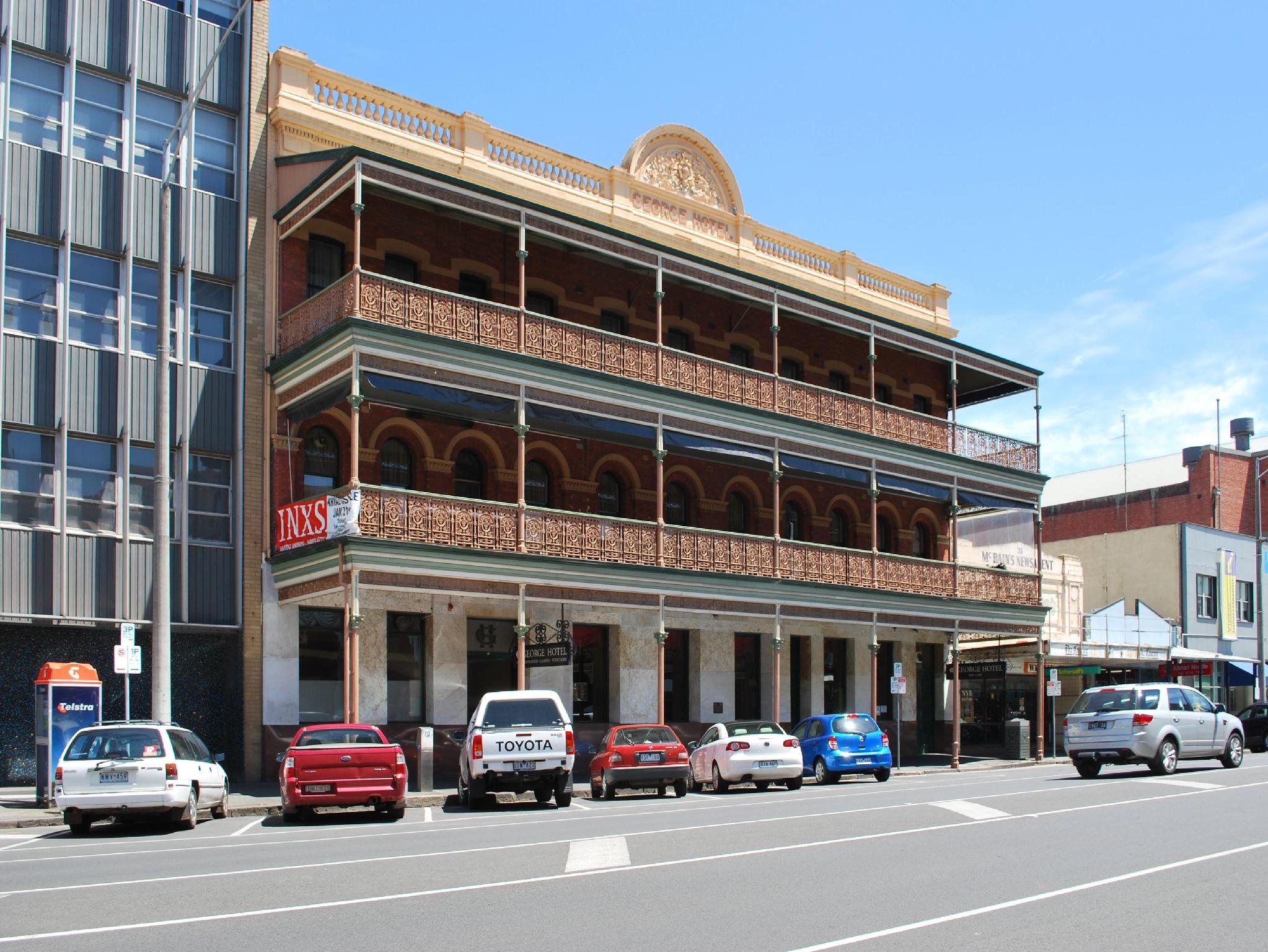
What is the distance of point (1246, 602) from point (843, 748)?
33519mm

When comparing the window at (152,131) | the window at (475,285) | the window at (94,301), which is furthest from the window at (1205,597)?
the window at (94,301)

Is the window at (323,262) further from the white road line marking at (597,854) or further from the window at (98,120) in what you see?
the white road line marking at (597,854)

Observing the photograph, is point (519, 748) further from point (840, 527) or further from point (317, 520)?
point (840, 527)

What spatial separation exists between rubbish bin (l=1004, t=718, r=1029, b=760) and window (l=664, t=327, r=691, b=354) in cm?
1252

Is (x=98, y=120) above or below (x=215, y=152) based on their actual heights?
above

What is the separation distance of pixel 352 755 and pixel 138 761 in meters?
2.53

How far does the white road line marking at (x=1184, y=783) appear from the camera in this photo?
19.6m

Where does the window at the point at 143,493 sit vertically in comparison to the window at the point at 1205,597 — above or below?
above

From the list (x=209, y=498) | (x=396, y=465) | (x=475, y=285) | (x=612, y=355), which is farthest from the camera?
(x=475, y=285)

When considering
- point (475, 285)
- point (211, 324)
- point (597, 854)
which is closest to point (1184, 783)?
point (597, 854)

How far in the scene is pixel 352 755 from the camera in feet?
55.8

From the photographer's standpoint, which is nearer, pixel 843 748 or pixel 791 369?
pixel 843 748

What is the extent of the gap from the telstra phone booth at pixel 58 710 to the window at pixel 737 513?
16.4 m

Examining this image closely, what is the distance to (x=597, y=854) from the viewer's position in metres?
12.2
